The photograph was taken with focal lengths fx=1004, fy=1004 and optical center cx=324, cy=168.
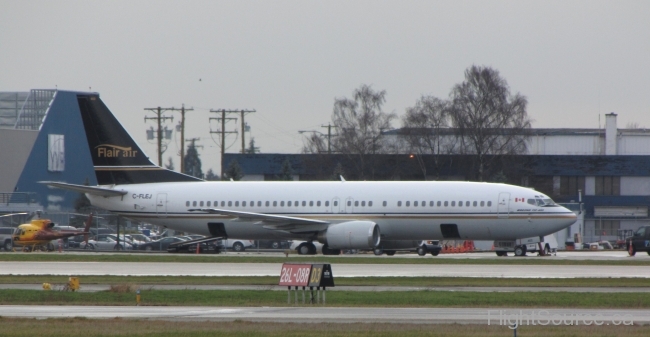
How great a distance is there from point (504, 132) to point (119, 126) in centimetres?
4238

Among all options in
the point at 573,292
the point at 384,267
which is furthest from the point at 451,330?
the point at 384,267

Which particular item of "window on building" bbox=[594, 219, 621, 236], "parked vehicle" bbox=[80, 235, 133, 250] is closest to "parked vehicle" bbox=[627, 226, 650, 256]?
"parked vehicle" bbox=[80, 235, 133, 250]

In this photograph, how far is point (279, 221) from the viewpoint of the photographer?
161 ft

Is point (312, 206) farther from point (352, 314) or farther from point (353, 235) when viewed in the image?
point (352, 314)

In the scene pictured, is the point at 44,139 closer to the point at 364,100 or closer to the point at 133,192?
the point at 364,100

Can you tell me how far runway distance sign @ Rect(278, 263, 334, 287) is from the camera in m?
23.4

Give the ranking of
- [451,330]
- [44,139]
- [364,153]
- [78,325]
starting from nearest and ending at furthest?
[451,330] → [78,325] → [364,153] → [44,139]

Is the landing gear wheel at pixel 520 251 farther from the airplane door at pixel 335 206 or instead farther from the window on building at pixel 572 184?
the window on building at pixel 572 184

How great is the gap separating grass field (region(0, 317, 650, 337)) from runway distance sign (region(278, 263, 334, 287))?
14.2 feet

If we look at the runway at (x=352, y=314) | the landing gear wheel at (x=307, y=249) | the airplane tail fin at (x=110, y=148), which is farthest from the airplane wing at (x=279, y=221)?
the runway at (x=352, y=314)

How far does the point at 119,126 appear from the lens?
2087 inches

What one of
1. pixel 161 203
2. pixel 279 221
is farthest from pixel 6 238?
pixel 279 221

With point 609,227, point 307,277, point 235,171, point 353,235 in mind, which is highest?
point 235,171

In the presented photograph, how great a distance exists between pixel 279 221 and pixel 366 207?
4302 millimetres
